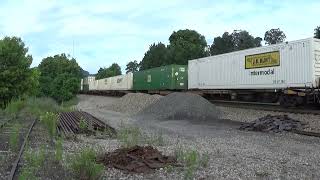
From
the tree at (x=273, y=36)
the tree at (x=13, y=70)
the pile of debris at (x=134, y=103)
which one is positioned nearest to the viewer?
the pile of debris at (x=134, y=103)

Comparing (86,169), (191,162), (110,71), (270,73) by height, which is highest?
(110,71)

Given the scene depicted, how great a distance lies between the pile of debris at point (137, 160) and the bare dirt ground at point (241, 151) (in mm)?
270

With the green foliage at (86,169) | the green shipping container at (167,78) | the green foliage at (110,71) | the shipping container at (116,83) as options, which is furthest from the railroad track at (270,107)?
the green foliage at (110,71)

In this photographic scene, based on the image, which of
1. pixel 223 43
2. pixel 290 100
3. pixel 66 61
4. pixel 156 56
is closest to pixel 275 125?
pixel 290 100

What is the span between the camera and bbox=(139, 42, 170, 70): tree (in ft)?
286

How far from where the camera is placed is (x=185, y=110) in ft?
80.6

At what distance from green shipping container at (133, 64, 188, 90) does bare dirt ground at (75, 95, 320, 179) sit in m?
18.3

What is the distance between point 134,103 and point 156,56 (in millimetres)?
55278

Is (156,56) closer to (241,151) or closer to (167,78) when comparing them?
(167,78)

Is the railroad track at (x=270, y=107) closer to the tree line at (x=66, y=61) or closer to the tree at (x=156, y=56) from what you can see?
the tree line at (x=66, y=61)

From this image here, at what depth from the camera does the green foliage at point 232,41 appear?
79.1 m

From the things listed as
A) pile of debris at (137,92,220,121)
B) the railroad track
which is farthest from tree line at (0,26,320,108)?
the railroad track

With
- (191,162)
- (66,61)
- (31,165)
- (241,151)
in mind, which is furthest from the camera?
(66,61)

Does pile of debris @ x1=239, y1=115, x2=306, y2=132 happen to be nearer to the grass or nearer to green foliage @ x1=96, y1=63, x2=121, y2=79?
the grass
